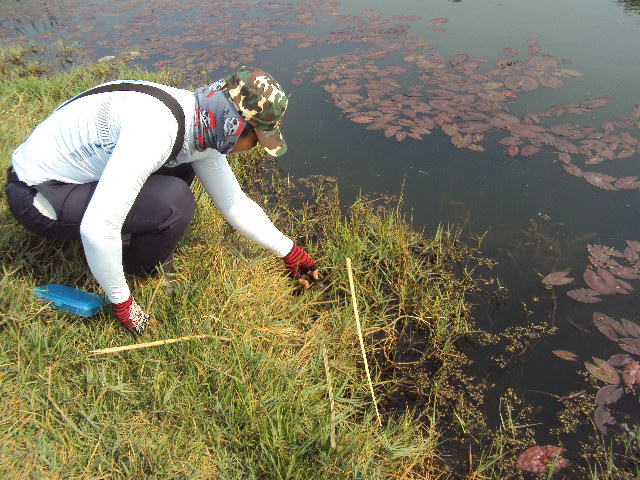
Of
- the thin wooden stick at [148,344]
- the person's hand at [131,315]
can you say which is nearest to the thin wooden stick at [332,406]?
the thin wooden stick at [148,344]

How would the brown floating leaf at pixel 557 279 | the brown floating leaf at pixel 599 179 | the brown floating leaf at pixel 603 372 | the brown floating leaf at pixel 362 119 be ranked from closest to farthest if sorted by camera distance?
the brown floating leaf at pixel 603 372
the brown floating leaf at pixel 557 279
the brown floating leaf at pixel 599 179
the brown floating leaf at pixel 362 119

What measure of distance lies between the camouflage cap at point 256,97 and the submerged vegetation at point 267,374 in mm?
740

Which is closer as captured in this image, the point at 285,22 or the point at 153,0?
the point at 285,22

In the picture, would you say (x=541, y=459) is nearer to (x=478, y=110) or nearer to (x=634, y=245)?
(x=634, y=245)

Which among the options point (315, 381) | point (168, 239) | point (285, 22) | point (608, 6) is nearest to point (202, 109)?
point (168, 239)

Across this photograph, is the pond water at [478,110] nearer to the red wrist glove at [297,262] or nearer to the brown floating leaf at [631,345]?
the brown floating leaf at [631,345]

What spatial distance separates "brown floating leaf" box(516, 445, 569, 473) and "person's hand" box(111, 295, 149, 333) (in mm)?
1499

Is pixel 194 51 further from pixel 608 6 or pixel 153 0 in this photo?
pixel 608 6

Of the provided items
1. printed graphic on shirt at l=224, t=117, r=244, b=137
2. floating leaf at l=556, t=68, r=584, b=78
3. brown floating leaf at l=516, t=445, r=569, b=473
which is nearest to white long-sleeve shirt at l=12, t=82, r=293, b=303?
printed graphic on shirt at l=224, t=117, r=244, b=137

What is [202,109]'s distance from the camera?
1.59m

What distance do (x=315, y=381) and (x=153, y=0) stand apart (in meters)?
6.48

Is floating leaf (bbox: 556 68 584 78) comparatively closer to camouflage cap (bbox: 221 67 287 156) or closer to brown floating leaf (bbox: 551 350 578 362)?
brown floating leaf (bbox: 551 350 578 362)

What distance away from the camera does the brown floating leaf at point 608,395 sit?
1791mm

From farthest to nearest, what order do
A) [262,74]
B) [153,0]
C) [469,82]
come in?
[153,0]
[469,82]
[262,74]
